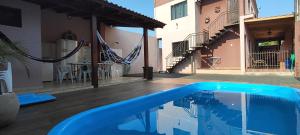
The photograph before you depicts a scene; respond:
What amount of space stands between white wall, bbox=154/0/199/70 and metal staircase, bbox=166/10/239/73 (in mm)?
502

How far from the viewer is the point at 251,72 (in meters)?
11.5

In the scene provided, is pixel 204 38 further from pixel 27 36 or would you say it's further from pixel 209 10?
pixel 27 36

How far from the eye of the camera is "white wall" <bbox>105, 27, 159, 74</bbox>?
1254 centimetres

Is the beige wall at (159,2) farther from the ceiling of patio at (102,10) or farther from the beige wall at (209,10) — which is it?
the ceiling of patio at (102,10)

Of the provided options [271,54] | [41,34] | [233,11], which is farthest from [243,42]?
[41,34]

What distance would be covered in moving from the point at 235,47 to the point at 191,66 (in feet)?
9.62

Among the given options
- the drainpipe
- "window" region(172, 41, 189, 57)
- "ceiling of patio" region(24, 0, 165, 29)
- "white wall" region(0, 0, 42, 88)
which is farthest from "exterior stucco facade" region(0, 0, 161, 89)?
the drainpipe

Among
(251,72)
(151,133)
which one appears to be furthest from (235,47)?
(151,133)

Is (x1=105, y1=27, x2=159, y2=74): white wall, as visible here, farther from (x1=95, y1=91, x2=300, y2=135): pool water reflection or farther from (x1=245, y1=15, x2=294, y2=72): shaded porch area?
(x1=95, y1=91, x2=300, y2=135): pool water reflection

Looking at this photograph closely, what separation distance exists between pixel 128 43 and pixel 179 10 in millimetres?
4671

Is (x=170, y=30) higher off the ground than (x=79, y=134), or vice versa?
(x=170, y=30)

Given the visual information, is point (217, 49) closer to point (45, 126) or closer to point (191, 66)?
point (191, 66)

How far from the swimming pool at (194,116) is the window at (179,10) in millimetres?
10071

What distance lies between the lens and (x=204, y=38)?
1449cm
